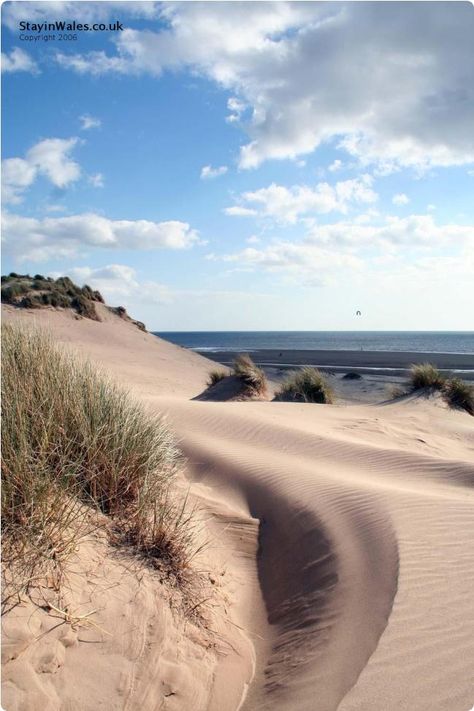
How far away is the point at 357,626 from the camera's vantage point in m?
3.64

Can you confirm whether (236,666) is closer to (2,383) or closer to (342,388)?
(2,383)

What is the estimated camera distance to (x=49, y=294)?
28547 mm

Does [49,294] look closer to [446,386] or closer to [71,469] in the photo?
[446,386]

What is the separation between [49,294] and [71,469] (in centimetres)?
2608

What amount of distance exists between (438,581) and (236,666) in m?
1.68

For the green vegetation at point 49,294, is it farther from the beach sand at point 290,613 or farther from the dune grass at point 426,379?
the beach sand at point 290,613

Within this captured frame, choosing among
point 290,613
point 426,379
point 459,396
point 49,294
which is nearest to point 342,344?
point 49,294

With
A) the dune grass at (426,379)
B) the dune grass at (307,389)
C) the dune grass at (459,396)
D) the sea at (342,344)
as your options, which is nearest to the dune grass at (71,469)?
the dune grass at (307,389)

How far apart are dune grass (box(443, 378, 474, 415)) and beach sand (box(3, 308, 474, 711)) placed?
7441 millimetres

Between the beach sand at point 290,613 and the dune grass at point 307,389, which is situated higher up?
the dune grass at point 307,389

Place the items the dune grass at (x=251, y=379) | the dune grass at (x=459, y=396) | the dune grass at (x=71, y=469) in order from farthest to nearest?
the dune grass at (x=251, y=379) → the dune grass at (x=459, y=396) → the dune grass at (x=71, y=469)

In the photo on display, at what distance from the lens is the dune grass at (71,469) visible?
11.3ft

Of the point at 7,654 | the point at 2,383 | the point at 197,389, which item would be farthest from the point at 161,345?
the point at 7,654

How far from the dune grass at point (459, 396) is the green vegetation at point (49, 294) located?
67.2ft
